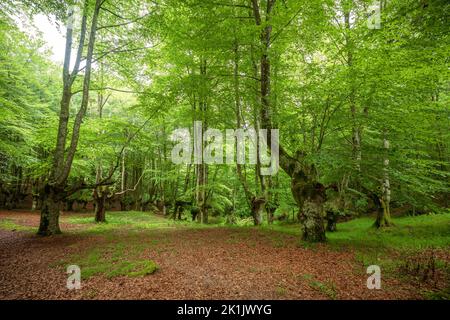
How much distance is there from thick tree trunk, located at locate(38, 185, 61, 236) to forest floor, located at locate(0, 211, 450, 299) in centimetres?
46

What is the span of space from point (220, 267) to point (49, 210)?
7.21 meters

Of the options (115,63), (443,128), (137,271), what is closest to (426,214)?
(443,128)

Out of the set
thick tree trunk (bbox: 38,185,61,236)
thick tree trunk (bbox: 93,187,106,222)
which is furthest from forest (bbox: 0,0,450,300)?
thick tree trunk (bbox: 93,187,106,222)

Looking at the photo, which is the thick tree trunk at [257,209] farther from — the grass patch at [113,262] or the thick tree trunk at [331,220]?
the grass patch at [113,262]

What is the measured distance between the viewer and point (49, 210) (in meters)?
8.59

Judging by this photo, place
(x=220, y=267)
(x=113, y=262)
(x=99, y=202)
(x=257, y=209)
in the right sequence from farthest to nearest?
1. (x=99, y=202)
2. (x=257, y=209)
3. (x=113, y=262)
4. (x=220, y=267)

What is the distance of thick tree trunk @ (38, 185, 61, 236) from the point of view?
337 inches

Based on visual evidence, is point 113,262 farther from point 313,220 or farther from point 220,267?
point 313,220

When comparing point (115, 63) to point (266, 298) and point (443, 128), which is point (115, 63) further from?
point (443, 128)

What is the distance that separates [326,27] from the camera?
27.9 ft

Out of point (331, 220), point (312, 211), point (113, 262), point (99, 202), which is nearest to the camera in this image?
point (113, 262)

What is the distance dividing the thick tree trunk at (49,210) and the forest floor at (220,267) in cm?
46

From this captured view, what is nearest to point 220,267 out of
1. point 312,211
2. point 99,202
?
point 312,211

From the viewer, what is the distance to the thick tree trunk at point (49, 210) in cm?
856
